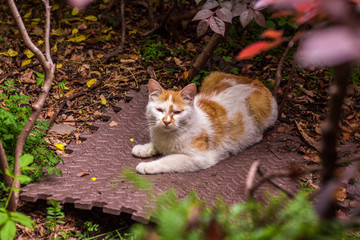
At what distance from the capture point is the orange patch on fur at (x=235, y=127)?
11.0ft

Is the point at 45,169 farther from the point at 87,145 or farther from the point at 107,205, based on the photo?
the point at 107,205

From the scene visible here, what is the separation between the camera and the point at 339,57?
0.63 metres

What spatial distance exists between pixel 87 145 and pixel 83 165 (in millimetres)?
304

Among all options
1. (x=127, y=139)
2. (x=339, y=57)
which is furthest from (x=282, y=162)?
(x=339, y=57)

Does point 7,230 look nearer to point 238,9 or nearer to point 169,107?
point 169,107

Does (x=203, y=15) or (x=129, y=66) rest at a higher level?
(x=203, y=15)

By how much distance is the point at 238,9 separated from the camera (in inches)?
112

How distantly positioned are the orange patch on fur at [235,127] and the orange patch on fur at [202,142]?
0.29 meters

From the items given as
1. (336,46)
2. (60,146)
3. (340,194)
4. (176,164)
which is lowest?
(340,194)

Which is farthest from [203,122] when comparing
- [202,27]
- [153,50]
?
[153,50]

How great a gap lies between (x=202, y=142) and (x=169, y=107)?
1.58ft

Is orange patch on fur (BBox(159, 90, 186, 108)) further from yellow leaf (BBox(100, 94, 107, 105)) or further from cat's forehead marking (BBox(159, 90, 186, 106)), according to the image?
yellow leaf (BBox(100, 94, 107, 105))

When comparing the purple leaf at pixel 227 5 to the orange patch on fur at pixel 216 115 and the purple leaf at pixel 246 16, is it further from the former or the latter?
the orange patch on fur at pixel 216 115

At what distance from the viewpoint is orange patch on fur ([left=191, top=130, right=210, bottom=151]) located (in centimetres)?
310
